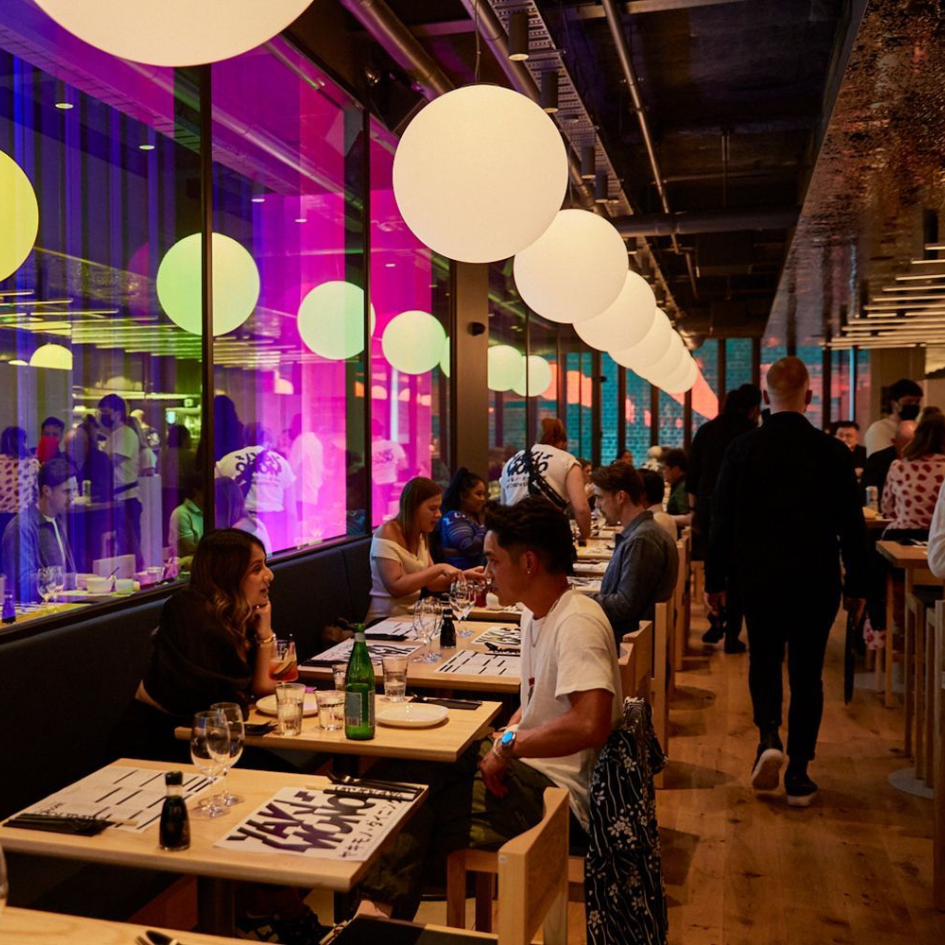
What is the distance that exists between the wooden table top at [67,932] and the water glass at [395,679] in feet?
3.99

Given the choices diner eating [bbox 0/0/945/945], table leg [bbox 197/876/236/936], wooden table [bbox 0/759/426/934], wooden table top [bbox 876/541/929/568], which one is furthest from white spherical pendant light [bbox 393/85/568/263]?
wooden table top [bbox 876/541/929/568]

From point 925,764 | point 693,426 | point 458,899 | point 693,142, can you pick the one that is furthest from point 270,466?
point 693,426

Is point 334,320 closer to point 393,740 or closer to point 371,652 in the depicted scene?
point 371,652

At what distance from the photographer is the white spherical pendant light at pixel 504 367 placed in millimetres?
8914

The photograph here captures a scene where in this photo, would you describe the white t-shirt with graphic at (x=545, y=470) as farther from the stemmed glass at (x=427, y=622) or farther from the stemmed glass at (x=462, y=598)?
the stemmed glass at (x=427, y=622)

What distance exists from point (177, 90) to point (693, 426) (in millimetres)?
15960

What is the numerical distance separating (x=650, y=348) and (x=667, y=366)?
1984mm

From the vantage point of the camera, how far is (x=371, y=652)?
11.7ft

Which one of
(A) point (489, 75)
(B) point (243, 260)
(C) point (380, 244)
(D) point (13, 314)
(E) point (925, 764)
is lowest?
(E) point (925, 764)

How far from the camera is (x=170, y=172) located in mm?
3951

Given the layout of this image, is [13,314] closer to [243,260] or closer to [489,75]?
[243,260]

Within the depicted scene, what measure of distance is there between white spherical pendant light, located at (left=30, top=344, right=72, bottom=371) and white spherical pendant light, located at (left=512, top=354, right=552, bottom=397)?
22.3 ft

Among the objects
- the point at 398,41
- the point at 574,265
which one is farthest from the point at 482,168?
the point at 398,41

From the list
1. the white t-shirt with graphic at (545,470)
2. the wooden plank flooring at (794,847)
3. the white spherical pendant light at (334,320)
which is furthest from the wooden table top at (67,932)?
the white t-shirt with graphic at (545,470)
